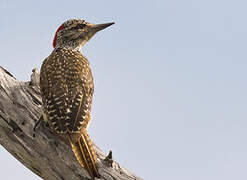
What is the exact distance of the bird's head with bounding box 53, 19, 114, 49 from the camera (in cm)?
863

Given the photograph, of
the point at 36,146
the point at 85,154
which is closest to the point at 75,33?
the point at 36,146

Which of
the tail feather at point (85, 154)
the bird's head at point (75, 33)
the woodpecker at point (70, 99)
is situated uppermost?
the bird's head at point (75, 33)

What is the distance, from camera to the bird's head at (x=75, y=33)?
8.63 meters

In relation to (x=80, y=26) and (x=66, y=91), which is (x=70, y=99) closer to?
(x=66, y=91)

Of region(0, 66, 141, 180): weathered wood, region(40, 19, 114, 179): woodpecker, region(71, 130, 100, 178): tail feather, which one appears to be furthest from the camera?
region(0, 66, 141, 180): weathered wood

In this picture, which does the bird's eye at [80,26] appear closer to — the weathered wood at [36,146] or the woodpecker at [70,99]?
the woodpecker at [70,99]

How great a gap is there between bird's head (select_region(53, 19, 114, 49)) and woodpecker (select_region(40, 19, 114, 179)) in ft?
1.77

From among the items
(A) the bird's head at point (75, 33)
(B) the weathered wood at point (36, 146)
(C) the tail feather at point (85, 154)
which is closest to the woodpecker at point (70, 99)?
(C) the tail feather at point (85, 154)

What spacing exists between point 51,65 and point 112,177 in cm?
191

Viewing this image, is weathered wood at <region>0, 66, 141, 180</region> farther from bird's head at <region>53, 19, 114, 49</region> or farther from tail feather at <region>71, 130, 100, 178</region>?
bird's head at <region>53, 19, 114, 49</region>

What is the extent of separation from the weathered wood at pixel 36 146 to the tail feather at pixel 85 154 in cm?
17

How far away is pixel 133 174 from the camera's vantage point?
7141 mm

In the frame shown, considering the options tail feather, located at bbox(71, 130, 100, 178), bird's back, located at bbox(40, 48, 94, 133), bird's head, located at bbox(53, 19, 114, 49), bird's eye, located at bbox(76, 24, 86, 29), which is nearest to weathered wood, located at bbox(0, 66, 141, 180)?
tail feather, located at bbox(71, 130, 100, 178)

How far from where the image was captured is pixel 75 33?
8.68m
